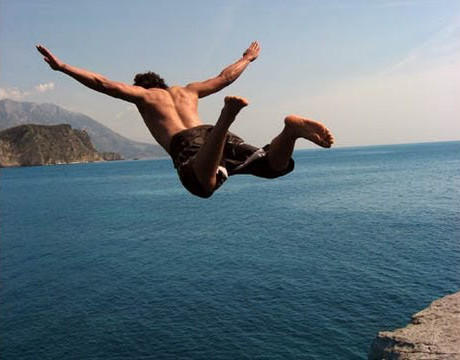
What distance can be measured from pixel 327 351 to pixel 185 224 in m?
43.5

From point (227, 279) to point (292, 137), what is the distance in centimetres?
3345

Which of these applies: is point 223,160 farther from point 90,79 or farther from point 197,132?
point 90,79

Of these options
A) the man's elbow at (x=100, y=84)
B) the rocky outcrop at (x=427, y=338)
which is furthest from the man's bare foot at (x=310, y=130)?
the rocky outcrop at (x=427, y=338)

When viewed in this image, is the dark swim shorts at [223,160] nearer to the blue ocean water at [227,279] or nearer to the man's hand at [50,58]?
the man's hand at [50,58]

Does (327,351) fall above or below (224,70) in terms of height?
below

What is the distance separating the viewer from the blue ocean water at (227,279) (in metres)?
26.7

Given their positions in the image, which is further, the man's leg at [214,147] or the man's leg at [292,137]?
the man's leg at [292,137]

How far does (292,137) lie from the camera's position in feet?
18.5

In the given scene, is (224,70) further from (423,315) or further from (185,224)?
(185,224)

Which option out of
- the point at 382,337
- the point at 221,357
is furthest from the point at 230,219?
the point at 382,337

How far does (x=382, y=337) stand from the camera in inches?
816

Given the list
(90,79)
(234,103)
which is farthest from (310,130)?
(90,79)

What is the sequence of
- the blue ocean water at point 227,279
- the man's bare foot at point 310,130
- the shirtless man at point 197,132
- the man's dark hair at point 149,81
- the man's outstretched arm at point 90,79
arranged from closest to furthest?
the man's bare foot at point 310,130
the shirtless man at point 197,132
the man's outstretched arm at point 90,79
the man's dark hair at point 149,81
the blue ocean water at point 227,279

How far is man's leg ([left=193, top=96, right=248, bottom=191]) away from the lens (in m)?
4.84
